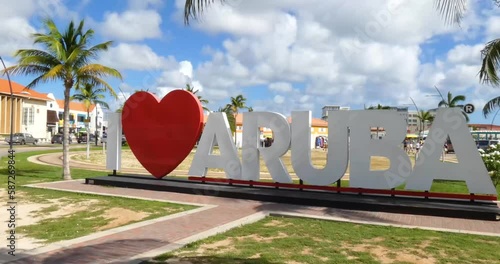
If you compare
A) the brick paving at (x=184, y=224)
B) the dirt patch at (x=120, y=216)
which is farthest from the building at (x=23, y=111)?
the dirt patch at (x=120, y=216)

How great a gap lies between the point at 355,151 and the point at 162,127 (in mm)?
6780

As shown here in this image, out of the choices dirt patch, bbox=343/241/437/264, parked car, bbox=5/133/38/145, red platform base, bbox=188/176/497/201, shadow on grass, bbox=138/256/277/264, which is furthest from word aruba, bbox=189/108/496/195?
parked car, bbox=5/133/38/145

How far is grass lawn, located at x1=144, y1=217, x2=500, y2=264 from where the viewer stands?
6.75 meters

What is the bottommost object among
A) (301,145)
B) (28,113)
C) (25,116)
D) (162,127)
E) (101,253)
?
(101,253)

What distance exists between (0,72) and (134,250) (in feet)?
43.0

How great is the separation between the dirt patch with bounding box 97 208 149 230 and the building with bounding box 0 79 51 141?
182ft

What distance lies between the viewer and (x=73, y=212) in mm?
10664

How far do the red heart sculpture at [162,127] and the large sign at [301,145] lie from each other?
3 centimetres

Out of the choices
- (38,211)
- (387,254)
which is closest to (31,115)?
(38,211)

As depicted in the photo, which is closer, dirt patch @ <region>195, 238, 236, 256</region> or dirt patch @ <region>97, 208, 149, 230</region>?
dirt patch @ <region>195, 238, 236, 256</region>

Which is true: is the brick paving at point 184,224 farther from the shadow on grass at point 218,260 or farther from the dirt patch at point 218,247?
the shadow on grass at point 218,260

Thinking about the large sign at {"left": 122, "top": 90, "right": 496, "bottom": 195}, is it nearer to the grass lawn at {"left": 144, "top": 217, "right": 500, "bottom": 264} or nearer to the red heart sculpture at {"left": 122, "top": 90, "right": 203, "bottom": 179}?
the red heart sculpture at {"left": 122, "top": 90, "right": 203, "bottom": 179}

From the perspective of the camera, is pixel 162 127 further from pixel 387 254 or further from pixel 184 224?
pixel 387 254

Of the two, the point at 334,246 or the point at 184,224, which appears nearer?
the point at 334,246
